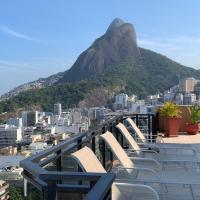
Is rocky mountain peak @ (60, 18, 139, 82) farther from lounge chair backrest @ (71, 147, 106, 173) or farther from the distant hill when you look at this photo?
lounge chair backrest @ (71, 147, 106, 173)

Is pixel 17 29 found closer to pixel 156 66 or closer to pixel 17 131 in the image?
pixel 17 131

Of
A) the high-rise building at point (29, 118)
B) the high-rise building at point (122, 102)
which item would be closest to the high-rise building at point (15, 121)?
the high-rise building at point (29, 118)

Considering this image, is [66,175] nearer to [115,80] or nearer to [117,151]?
[117,151]

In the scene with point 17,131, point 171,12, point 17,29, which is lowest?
point 17,131

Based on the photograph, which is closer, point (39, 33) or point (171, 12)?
point (171, 12)

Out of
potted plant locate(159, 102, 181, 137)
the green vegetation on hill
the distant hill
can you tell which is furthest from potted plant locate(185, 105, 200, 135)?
the green vegetation on hill

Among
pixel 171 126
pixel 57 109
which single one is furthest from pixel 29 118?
pixel 171 126

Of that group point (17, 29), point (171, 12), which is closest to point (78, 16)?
point (171, 12)

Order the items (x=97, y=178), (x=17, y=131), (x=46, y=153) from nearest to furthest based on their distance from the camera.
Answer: (x=97, y=178), (x=46, y=153), (x=17, y=131)
